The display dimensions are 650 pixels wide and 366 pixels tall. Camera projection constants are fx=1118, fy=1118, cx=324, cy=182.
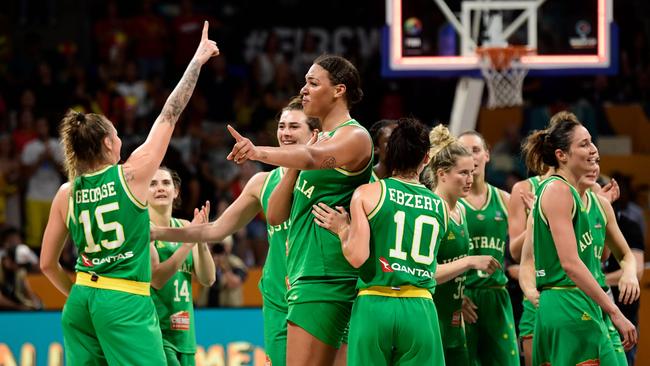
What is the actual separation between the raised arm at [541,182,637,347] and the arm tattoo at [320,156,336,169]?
4.55 ft

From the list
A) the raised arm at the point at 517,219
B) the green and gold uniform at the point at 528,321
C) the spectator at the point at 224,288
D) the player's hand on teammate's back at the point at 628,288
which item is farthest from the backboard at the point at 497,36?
the player's hand on teammate's back at the point at 628,288

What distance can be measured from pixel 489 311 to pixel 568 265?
1586 mm

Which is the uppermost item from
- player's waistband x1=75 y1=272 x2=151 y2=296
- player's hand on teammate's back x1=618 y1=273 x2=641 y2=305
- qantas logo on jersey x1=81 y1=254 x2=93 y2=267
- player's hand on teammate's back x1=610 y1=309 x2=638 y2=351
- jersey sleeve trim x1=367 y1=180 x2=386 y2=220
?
jersey sleeve trim x1=367 y1=180 x2=386 y2=220

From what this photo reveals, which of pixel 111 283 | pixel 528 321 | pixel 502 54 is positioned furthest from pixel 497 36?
pixel 111 283

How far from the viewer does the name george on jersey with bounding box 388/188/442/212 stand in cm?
558

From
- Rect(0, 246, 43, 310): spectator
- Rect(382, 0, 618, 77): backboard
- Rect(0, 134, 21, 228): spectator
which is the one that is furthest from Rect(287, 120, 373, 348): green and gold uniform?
Rect(0, 134, 21, 228): spectator

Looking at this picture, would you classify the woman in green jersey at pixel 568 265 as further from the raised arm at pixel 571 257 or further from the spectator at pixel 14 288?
the spectator at pixel 14 288

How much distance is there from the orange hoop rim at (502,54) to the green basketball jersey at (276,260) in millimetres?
4965

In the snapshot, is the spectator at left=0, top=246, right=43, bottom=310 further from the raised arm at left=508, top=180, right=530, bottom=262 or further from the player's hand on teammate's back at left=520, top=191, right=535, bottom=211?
the player's hand on teammate's back at left=520, top=191, right=535, bottom=211

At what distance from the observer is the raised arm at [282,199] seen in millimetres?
5762

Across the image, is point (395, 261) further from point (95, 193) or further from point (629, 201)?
point (629, 201)

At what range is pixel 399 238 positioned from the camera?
557 cm

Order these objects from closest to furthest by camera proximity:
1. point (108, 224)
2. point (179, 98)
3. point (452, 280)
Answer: point (108, 224) < point (179, 98) < point (452, 280)

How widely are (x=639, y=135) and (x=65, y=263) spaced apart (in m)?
7.61
